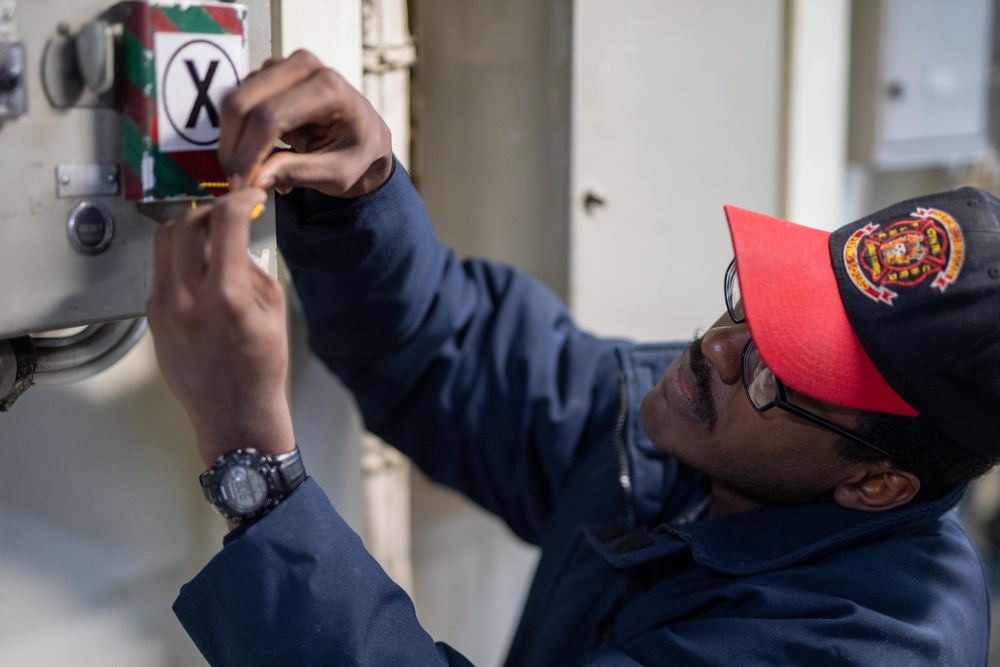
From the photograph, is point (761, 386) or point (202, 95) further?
point (761, 386)

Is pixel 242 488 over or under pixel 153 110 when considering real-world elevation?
under

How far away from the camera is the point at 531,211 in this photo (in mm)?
1335

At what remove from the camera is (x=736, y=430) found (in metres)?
0.87

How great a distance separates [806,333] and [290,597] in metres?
0.46

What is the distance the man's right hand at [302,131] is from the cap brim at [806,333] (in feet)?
1.09

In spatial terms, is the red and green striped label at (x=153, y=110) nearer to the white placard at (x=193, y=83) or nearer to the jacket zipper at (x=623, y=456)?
the white placard at (x=193, y=83)

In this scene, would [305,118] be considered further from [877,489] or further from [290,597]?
[877,489]

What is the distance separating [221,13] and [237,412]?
0.27 metres

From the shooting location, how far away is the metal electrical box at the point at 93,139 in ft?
1.98

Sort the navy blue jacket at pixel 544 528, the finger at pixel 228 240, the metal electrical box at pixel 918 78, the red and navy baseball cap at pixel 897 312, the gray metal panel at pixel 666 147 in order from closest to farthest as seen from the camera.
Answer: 1. the finger at pixel 228 240
2. the navy blue jacket at pixel 544 528
3. the red and navy baseball cap at pixel 897 312
4. the gray metal panel at pixel 666 147
5. the metal electrical box at pixel 918 78

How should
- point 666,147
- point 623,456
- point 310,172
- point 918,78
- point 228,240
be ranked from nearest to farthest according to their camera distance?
point 228,240
point 310,172
point 623,456
point 666,147
point 918,78

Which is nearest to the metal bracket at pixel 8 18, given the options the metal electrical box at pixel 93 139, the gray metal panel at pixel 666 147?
the metal electrical box at pixel 93 139

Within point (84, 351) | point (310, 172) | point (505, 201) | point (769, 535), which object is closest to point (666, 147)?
point (505, 201)

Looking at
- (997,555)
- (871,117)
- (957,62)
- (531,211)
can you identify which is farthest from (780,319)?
(997,555)
